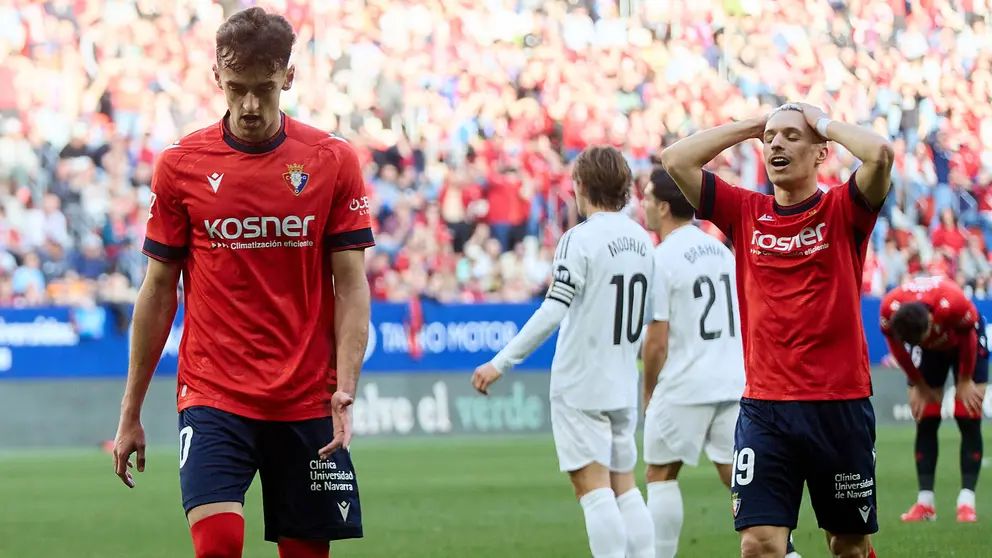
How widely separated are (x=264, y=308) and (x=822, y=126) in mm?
2426

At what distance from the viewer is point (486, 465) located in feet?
55.9

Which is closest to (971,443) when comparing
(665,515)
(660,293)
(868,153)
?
(665,515)

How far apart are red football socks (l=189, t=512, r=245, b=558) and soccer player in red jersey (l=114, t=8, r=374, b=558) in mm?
20

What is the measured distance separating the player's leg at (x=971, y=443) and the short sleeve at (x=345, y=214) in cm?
693

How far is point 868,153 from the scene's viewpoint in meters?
5.89

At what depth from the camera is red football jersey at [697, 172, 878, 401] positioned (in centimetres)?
611

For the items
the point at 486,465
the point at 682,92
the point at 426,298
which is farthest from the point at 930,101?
the point at 486,465

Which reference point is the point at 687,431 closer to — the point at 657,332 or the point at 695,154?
the point at 657,332

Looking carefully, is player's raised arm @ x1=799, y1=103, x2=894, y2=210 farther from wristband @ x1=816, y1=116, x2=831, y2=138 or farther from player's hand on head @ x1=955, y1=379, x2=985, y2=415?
player's hand on head @ x1=955, y1=379, x2=985, y2=415

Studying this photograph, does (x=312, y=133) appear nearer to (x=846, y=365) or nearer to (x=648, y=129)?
(x=846, y=365)

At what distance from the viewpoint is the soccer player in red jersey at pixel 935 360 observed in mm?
10625

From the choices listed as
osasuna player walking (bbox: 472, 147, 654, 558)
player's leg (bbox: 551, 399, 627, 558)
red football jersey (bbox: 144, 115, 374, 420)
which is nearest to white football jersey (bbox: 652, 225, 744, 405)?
osasuna player walking (bbox: 472, 147, 654, 558)

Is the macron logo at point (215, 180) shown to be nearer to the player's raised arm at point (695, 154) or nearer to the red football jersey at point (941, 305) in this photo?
the player's raised arm at point (695, 154)

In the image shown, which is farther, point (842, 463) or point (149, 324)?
point (842, 463)
